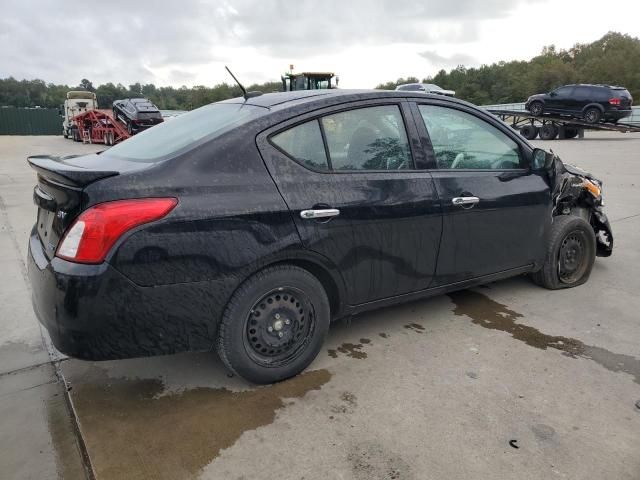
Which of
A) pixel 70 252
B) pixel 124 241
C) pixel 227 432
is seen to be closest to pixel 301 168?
pixel 124 241

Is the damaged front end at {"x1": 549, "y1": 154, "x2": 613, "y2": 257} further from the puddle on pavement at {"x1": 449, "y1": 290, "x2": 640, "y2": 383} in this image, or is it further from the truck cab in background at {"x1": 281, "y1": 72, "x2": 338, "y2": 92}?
the truck cab in background at {"x1": 281, "y1": 72, "x2": 338, "y2": 92}

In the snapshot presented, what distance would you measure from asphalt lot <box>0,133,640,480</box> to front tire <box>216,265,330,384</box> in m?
0.14

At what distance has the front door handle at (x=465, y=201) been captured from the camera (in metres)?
3.23

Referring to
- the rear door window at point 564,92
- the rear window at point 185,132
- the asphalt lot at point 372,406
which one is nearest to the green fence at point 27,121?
the rear door window at point 564,92

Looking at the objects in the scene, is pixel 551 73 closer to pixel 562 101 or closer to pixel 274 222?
pixel 562 101

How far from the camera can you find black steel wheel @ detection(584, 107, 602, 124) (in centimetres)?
2028

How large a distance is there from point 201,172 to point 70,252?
71cm

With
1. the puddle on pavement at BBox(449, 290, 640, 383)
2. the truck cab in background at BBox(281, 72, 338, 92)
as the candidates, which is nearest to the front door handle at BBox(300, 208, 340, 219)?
the puddle on pavement at BBox(449, 290, 640, 383)

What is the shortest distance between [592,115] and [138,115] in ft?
66.0

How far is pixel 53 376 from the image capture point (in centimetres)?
292

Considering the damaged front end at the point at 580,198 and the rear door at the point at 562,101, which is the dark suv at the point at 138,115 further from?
the damaged front end at the point at 580,198

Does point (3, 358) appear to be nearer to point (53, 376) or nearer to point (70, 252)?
point (53, 376)

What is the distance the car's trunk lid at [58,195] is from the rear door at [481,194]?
80.2 inches

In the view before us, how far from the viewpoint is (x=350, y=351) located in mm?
3166
